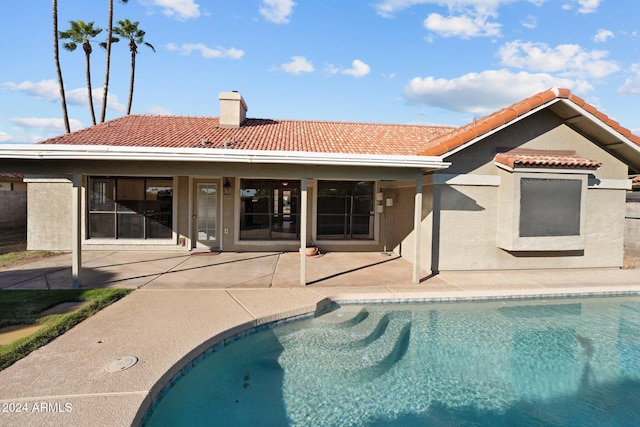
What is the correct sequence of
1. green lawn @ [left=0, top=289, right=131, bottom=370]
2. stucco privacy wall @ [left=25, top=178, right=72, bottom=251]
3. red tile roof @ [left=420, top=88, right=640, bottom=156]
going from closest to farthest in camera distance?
green lawn @ [left=0, top=289, right=131, bottom=370] → red tile roof @ [left=420, top=88, right=640, bottom=156] → stucco privacy wall @ [left=25, top=178, right=72, bottom=251]

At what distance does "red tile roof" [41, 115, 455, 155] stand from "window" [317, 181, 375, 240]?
1839 mm

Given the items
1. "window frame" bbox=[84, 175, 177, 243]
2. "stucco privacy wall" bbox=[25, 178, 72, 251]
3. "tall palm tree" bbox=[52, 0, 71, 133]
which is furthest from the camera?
"tall palm tree" bbox=[52, 0, 71, 133]

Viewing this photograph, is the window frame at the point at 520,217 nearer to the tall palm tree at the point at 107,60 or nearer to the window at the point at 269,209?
the window at the point at 269,209

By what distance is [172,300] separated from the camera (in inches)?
286

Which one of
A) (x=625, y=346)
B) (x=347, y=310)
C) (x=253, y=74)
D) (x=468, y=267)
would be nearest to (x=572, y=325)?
(x=625, y=346)

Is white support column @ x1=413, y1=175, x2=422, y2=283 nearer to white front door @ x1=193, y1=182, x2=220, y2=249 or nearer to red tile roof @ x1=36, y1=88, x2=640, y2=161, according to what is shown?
red tile roof @ x1=36, y1=88, x2=640, y2=161

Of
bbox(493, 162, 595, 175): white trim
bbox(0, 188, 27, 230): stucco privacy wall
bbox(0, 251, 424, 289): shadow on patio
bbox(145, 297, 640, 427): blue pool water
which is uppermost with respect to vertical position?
bbox(493, 162, 595, 175): white trim

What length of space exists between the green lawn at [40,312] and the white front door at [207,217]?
5.43 meters

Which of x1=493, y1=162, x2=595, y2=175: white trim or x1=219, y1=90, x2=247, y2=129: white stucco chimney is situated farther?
x1=219, y1=90, x2=247, y2=129: white stucco chimney

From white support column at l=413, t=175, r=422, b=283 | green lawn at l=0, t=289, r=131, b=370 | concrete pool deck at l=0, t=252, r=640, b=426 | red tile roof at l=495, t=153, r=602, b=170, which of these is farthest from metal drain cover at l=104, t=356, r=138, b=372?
red tile roof at l=495, t=153, r=602, b=170

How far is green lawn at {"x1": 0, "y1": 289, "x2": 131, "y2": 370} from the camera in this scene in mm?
4875

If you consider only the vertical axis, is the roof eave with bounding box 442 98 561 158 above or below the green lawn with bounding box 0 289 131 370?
above

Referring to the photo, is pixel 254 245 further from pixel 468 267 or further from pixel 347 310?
pixel 468 267

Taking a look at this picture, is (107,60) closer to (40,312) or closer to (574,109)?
(40,312)
